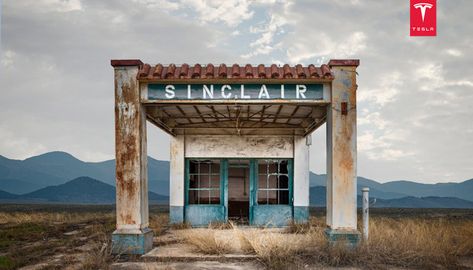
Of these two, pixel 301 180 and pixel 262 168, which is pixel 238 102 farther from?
pixel 262 168

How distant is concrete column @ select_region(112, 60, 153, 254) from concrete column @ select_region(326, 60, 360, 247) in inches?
155

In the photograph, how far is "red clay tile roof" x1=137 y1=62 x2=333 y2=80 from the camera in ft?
32.4

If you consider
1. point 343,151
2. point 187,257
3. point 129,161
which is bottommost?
point 187,257

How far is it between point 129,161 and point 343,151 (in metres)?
4.42

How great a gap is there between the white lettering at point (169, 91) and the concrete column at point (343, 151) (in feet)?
11.0

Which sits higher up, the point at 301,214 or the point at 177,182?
the point at 177,182

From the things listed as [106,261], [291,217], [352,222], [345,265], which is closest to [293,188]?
[291,217]

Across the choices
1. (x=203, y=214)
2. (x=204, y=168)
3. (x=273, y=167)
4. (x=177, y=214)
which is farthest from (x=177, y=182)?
(x=273, y=167)

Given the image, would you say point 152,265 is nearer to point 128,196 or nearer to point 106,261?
point 106,261

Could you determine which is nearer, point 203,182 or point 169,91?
point 169,91

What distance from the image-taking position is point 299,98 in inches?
396

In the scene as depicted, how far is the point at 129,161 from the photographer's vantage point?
9820 millimetres

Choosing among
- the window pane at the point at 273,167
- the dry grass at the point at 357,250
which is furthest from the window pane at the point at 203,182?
the dry grass at the point at 357,250

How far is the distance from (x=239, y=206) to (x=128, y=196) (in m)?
9.35
